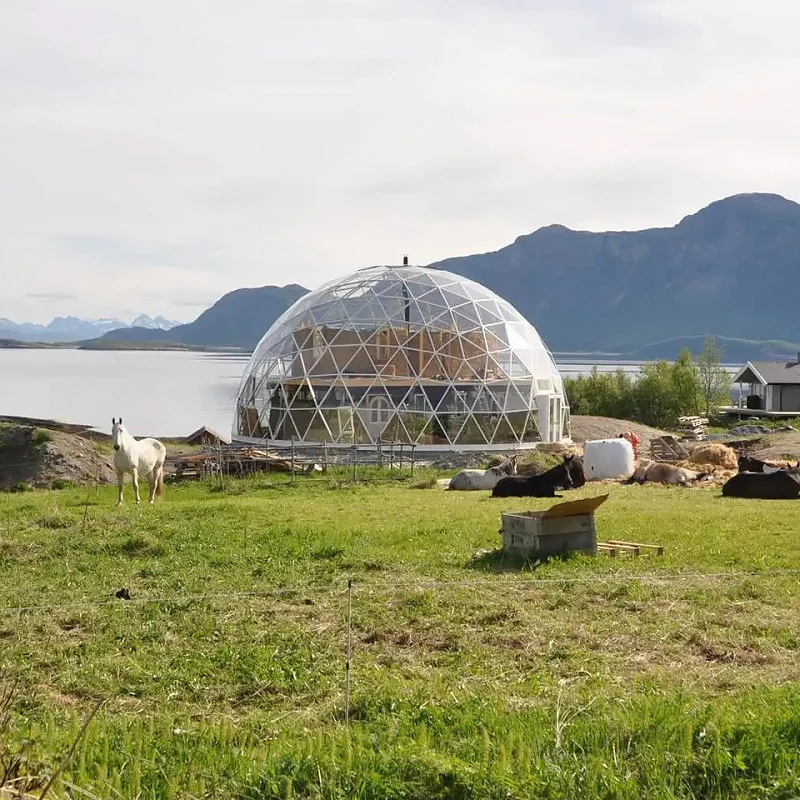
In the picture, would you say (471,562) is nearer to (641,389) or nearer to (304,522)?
(304,522)

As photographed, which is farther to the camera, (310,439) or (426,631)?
(310,439)

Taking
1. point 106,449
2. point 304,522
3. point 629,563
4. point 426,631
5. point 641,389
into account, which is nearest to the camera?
point 426,631

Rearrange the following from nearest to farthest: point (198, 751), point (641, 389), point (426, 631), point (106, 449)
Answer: point (198, 751) → point (426, 631) → point (106, 449) → point (641, 389)

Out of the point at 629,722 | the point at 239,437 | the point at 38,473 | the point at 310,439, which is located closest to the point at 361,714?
the point at 629,722

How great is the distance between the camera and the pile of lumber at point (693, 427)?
4783cm

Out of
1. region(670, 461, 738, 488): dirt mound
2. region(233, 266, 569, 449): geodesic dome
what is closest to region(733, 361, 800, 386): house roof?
region(233, 266, 569, 449): geodesic dome

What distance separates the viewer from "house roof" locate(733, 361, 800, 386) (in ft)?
206

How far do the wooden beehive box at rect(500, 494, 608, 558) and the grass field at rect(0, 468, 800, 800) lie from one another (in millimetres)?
322

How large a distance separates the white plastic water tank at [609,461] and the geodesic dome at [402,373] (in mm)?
7090

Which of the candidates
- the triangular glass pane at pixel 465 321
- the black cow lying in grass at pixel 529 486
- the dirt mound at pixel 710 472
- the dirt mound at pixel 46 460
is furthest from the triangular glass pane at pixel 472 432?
the dirt mound at pixel 46 460

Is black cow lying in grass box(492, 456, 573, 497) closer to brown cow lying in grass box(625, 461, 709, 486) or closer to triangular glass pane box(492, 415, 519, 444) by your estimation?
brown cow lying in grass box(625, 461, 709, 486)

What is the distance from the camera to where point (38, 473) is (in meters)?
28.2

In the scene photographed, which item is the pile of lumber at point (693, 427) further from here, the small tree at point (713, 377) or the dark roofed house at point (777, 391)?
the small tree at point (713, 377)

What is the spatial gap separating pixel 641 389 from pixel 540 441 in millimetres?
21155
